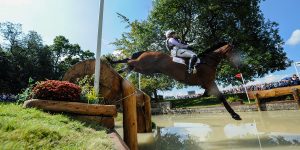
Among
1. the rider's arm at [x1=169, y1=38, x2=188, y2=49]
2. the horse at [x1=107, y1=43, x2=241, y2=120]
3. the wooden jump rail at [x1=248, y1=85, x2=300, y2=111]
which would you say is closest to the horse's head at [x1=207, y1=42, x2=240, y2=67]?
the horse at [x1=107, y1=43, x2=241, y2=120]

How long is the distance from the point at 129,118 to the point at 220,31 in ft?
74.3

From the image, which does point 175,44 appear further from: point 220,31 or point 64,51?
point 64,51

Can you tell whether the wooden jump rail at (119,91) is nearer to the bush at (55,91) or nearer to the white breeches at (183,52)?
the bush at (55,91)

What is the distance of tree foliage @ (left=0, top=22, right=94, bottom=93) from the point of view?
108ft

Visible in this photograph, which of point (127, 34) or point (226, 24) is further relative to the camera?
point (127, 34)

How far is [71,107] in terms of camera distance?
4.42 metres

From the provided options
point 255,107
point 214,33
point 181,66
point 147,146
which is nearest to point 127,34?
point 214,33

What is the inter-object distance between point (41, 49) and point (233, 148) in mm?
38769

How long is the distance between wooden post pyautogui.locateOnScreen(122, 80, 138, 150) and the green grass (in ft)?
5.31

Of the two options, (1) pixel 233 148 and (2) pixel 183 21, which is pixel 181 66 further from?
(2) pixel 183 21

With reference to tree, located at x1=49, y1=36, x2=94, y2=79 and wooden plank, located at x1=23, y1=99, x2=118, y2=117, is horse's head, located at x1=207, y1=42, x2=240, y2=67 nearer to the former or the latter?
wooden plank, located at x1=23, y1=99, x2=118, y2=117

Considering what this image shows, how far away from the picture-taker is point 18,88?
110ft

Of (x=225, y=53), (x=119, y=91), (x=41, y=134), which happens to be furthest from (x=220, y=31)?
(x=41, y=134)

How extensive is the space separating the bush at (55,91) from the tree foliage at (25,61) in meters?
30.1
